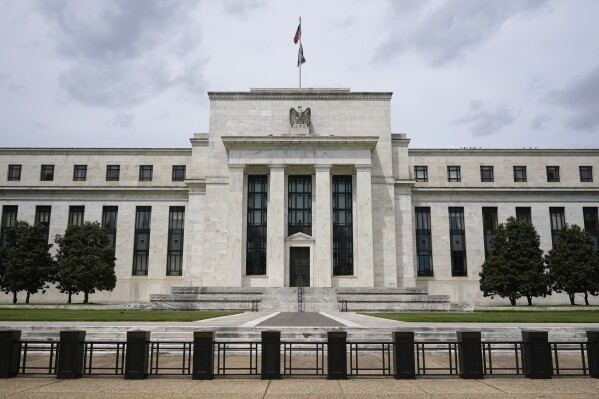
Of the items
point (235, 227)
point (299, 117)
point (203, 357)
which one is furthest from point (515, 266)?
point (203, 357)

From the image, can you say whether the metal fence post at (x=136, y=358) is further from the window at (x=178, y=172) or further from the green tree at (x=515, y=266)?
the window at (x=178, y=172)

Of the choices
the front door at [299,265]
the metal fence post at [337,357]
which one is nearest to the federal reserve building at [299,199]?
the front door at [299,265]

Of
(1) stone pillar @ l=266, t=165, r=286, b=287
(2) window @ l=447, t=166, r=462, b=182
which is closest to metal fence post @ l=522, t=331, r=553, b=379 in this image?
(1) stone pillar @ l=266, t=165, r=286, b=287

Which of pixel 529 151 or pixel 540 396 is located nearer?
pixel 540 396

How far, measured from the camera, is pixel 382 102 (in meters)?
56.0

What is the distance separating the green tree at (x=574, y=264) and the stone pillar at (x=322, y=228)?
20.7 m

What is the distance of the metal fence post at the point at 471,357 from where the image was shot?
44.3ft

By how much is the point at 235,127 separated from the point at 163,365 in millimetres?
41528

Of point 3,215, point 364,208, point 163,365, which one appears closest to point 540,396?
point 163,365

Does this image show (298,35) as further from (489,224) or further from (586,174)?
(586,174)

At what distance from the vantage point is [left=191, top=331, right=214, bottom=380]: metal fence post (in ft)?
44.1

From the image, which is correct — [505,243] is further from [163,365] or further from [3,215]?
[3,215]

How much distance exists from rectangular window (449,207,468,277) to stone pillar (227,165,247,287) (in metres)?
22.4

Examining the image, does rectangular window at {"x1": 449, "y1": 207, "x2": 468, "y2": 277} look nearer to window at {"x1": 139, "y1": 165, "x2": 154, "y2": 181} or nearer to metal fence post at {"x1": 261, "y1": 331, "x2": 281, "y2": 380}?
window at {"x1": 139, "y1": 165, "x2": 154, "y2": 181}
